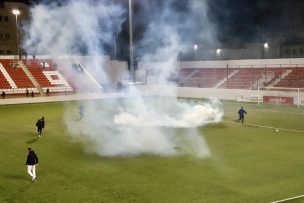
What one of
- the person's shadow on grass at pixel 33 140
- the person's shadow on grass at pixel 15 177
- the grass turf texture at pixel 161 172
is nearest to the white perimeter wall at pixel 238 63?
the grass turf texture at pixel 161 172

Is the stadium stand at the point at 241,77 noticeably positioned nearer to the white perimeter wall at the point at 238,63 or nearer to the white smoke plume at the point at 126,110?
the white perimeter wall at the point at 238,63

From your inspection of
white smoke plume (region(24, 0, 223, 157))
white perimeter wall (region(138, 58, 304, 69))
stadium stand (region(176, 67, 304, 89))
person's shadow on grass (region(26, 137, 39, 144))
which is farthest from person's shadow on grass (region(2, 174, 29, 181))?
white perimeter wall (region(138, 58, 304, 69))

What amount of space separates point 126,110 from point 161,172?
68.6 feet

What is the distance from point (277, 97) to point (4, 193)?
1335 inches

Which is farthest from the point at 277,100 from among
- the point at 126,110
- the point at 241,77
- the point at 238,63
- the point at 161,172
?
the point at 161,172

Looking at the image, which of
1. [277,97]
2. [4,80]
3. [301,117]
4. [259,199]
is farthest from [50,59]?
[259,199]

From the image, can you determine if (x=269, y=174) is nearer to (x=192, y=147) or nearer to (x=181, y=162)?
(x=181, y=162)

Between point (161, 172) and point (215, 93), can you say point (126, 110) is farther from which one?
point (161, 172)

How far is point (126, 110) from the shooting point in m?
36.9

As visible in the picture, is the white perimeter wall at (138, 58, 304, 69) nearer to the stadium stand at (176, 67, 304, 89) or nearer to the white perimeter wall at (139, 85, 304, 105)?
the stadium stand at (176, 67, 304, 89)

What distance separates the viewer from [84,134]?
2534 centimetres

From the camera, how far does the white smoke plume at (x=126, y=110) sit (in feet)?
70.7

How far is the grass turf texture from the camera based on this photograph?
1359cm

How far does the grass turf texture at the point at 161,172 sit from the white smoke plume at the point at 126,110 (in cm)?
130
